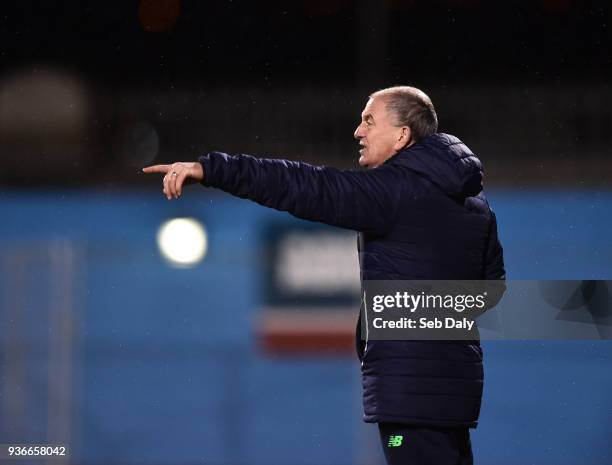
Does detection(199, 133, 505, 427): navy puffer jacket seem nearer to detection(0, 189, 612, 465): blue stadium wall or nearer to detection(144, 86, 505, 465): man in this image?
detection(144, 86, 505, 465): man

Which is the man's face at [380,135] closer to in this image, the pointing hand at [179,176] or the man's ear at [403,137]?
the man's ear at [403,137]

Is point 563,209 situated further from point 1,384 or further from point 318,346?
point 1,384

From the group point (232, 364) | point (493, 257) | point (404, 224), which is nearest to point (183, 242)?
point (232, 364)

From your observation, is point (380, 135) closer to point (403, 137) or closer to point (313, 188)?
point (403, 137)

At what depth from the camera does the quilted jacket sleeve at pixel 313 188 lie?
7.64 ft

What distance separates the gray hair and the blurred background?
13.4ft

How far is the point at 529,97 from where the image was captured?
446 inches

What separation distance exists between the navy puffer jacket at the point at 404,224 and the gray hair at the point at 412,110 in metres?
0.08

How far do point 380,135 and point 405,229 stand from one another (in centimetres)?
26

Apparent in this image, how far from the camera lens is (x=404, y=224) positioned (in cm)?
242

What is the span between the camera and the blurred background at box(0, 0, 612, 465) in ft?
26.4

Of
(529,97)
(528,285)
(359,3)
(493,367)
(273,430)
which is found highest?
(359,3)

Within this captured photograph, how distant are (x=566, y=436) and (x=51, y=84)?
768 centimetres

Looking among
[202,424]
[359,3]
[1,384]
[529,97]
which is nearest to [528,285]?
[202,424]
